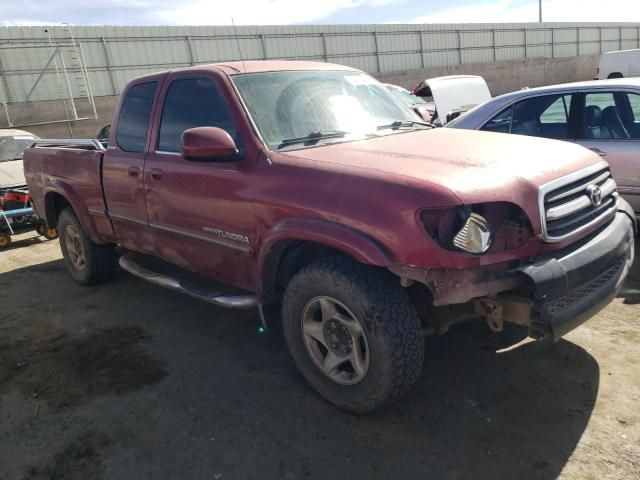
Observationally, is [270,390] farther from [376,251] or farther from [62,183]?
[62,183]

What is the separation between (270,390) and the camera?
3.25 m

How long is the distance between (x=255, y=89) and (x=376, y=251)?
62.8 inches

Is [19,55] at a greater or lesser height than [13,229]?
greater

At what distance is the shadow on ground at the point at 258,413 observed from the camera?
259cm

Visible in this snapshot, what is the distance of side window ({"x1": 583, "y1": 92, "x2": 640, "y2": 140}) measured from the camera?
5016mm

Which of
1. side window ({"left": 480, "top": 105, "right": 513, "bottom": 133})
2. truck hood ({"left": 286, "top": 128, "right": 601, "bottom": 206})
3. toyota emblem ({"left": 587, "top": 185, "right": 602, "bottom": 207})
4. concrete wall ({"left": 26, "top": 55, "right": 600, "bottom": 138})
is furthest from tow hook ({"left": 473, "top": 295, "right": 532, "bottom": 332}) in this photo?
concrete wall ({"left": 26, "top": 55, "right": 600, "bottom": 138})

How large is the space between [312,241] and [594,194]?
5.42 ft

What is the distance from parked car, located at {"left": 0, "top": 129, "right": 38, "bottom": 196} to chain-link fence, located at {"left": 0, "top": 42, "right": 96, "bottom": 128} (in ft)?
31.1

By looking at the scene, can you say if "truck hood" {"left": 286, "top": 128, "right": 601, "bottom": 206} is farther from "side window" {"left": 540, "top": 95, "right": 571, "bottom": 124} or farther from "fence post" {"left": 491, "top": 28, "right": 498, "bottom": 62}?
"fence post" {"left": 491, "top": 28, "right": 498, "bottom": 62}

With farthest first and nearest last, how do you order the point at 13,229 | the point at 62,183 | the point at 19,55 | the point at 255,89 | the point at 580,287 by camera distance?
the point at 19,55
the point at 13,229
the point at 62,183
the point at 255,89
the point at 580,287

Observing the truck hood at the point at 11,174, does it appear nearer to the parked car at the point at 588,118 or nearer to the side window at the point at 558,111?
the parked car at the point at 588,118

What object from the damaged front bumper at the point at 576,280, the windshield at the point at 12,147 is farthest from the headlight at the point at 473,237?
the windshield at the point at 12,147

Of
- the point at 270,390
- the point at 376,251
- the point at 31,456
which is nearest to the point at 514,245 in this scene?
the point at 376,251

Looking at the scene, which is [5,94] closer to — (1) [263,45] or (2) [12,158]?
(2) [12,158]
